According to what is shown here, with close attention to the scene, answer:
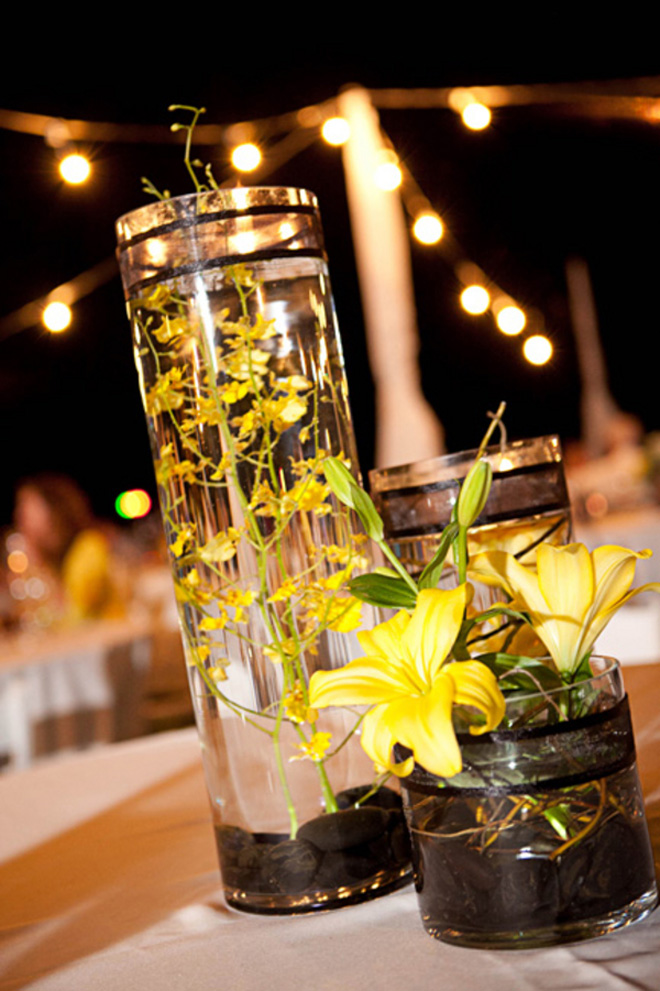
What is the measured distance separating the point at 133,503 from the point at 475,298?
9898 mm

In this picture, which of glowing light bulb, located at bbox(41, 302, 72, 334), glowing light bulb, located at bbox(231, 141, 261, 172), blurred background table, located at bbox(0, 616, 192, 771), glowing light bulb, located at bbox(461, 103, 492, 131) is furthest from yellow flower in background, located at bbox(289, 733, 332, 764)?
blurred background table, located at bbox(0, 616, 192, 771)

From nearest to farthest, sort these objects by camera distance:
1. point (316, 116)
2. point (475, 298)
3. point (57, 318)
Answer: point (57, 318) → point (475, 298) → point (316, 116)

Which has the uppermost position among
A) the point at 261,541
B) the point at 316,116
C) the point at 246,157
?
the point at 316,116

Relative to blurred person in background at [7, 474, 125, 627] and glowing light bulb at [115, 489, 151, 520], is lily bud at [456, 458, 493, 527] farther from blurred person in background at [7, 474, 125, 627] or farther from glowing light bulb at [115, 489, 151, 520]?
glowing light bulb at [115, 489, 151, 520]

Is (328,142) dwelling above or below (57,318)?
above

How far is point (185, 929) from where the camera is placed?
0.59 meters

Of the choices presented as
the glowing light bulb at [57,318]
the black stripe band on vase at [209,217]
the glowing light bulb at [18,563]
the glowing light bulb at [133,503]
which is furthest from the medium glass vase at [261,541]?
the glowing light bulb at [133,503]

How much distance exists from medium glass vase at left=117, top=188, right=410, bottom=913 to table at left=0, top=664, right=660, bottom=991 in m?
0.04

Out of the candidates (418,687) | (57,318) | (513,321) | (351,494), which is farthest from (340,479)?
(513,321)

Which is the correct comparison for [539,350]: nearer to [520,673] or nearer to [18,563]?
[520,673]

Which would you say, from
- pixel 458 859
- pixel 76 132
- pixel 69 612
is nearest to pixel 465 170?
pixel 76 132

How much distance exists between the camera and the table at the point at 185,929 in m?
0.46

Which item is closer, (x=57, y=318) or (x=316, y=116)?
(x=57, y=318)

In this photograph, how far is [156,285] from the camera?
61 cm
